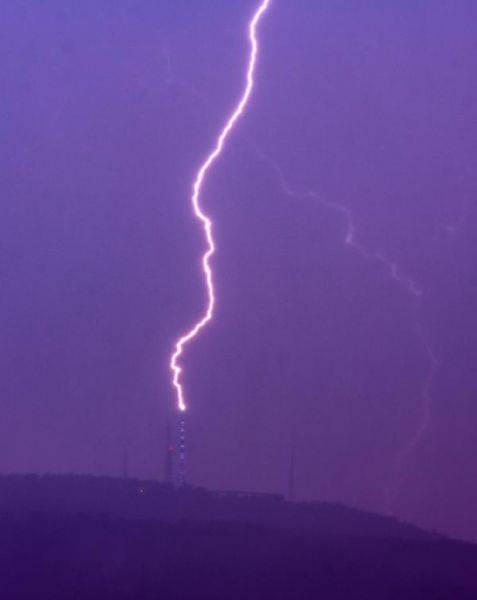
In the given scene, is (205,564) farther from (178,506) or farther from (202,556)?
(178,506)

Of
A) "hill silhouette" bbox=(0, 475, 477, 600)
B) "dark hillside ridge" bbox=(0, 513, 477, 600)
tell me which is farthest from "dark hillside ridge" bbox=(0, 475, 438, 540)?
"dark hillside ridge" bbox=(0, 513, 477, 600)

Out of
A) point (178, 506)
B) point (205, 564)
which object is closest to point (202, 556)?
point (205, 564)

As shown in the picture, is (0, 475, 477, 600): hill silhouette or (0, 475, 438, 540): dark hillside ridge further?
(0, 475, 438, 540): dark hillside ridge

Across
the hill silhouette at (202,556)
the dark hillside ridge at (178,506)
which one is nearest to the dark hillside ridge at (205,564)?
the hill silhouette at (202,556)

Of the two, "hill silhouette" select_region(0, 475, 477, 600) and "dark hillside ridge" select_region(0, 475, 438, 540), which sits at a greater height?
"dark hillside ridge" select_region(0, 475, 438, 540)

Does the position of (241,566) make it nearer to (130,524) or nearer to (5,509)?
(130,524)

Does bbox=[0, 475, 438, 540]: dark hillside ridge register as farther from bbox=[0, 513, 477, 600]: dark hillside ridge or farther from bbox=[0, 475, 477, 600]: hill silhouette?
bbox=[0, 513, 477, 600]: dark hillside ridge

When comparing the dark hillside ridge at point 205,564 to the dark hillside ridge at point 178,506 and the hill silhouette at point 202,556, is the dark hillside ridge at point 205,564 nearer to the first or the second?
the hill silhouette at point 202,556

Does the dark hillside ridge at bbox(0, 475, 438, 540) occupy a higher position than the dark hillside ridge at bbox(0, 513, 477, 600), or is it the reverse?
the dark hillside ridge at bbox(0, 475, 438, 540)

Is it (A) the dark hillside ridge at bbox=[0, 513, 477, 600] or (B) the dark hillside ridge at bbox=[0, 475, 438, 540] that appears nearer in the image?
(A) the dark hillside ridge at bbox=[0, 513, 477, 600]
